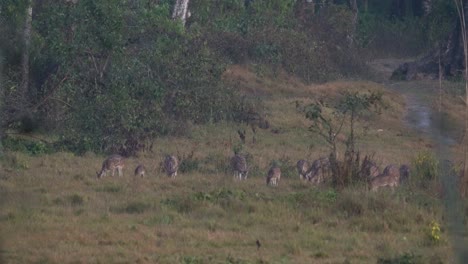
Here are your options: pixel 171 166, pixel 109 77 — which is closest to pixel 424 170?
pixel 171 166

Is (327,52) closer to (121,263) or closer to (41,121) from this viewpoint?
(41,121)

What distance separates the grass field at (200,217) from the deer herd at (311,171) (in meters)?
0.16

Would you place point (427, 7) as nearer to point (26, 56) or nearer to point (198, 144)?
point (198, 144)

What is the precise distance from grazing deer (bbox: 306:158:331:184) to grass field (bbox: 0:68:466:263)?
0.16 meters

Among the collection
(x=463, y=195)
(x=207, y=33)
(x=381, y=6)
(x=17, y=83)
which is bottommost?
(x=463, y=195)

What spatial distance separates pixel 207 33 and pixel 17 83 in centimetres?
1032

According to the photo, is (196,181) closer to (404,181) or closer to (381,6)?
(404,181)

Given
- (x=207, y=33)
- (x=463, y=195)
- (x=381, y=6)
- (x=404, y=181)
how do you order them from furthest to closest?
(x=381, y=6) → (x=207, y=33) → (x=404, y=181) → (x=463, y=195)

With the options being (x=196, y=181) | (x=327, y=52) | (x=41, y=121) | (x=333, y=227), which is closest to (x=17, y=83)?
(x=41, y=121)

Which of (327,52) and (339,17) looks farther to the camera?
(339,17)

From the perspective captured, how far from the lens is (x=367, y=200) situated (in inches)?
406

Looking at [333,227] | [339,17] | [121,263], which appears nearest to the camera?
[121,263]

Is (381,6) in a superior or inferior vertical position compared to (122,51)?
superior

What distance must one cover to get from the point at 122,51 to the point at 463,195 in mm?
7895
